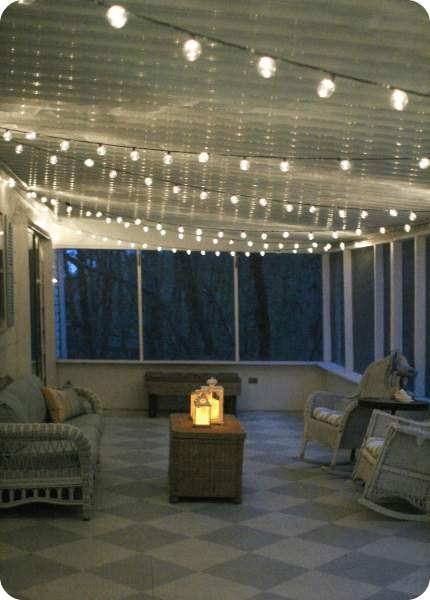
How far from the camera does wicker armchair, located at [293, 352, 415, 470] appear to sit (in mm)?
6617

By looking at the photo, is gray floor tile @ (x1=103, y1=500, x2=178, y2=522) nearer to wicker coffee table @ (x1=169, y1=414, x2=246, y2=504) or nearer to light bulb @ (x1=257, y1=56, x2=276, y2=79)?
wicker coffee table @ (x1=169, y1=414, x2=246, y2=504)

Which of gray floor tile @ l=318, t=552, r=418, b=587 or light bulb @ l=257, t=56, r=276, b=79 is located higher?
light bulb @ l=257, t=56, r=276, b=79

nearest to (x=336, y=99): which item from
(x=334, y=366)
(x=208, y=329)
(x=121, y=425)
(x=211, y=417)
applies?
(x=211, y=417)

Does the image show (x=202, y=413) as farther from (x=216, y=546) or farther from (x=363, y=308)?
(x=363, y=308)

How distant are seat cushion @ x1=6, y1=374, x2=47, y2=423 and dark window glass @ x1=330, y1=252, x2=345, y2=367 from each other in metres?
5.53

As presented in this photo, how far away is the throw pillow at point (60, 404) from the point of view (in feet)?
20.2

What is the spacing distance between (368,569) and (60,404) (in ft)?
10.8

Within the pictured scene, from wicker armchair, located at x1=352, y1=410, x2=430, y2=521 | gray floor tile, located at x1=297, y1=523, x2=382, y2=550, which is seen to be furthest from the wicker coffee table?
wicker armchair, located at x1=352, y1=410, x2=430, y2=521

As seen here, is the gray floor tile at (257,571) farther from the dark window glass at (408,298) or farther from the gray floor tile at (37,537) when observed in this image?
the dark window glass at (408,298)

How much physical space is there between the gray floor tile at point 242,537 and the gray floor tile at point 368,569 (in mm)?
522

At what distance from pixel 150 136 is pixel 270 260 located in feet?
30.7

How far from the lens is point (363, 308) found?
31.5ft

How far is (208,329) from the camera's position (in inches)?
488

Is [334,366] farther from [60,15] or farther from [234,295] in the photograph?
[60,15]
